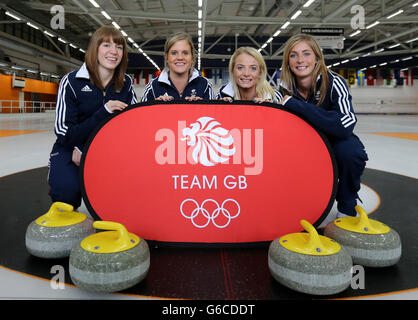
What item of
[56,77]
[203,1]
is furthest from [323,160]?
[56,77]

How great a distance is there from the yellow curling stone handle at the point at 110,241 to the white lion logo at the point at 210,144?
0.48 meters

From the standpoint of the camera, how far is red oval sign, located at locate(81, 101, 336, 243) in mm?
1464

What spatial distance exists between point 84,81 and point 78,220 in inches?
38.6

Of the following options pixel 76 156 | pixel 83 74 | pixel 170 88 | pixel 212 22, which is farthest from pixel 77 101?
pixel 212 22

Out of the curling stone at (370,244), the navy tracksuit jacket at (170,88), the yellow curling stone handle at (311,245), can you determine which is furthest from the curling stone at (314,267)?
the navy tracksuit jacket at (170,88)

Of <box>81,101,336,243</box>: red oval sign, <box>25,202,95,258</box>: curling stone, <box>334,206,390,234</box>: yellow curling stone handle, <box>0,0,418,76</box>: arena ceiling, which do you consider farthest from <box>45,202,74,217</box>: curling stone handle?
<box>0,0,418,76</box>: arena ceiling

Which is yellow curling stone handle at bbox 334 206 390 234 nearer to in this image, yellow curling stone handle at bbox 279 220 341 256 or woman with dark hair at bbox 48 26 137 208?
yellow curling stone handle at bbox 279 220 341 256

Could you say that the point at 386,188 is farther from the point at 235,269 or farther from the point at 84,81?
the point at 84,81

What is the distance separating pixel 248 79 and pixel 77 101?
1104mm

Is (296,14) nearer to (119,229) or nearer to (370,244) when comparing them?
(370,244)

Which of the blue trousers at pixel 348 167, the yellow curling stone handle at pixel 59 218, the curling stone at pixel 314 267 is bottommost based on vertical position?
the curling stone at pixel 314 267

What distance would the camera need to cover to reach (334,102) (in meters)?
1.76

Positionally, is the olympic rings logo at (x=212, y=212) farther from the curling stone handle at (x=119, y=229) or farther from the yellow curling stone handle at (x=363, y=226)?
the yellow curling stone handle at (x=363, y=226)

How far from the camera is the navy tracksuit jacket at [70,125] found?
73.4 inches
